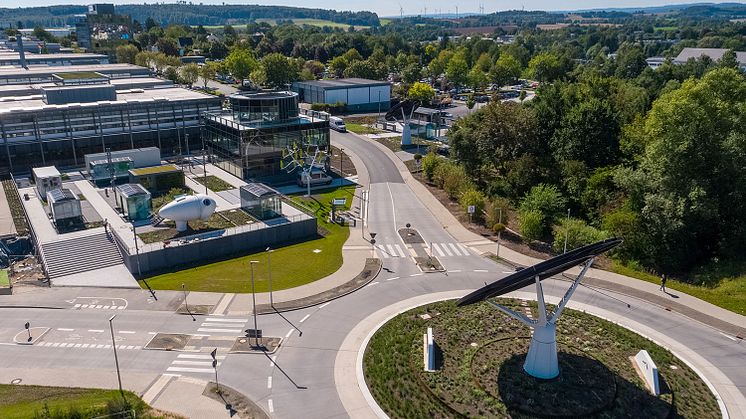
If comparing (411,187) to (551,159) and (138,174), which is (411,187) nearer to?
(551,159)

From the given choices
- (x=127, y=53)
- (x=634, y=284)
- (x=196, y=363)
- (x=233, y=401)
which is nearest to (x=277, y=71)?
(x=127, y=53)

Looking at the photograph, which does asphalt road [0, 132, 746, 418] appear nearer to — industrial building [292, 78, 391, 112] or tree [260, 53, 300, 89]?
industrial building [292, 78, 391, 112]

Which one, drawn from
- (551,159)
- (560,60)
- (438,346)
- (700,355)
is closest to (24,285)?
(438,346)

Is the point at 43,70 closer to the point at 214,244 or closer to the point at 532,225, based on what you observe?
the point at 214,244

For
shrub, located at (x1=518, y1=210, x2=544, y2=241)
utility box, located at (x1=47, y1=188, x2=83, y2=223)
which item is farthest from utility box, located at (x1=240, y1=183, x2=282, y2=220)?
shrub, located at (x1=518, y1=210, x2=544, y2=241)

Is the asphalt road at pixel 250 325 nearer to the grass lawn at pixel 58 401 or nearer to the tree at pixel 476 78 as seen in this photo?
the grass lawn at pixel 58 401

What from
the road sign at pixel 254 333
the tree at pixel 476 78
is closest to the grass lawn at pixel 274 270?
the road sign at pixel 254 333

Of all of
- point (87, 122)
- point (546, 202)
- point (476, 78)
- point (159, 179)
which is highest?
point (476, 78)
